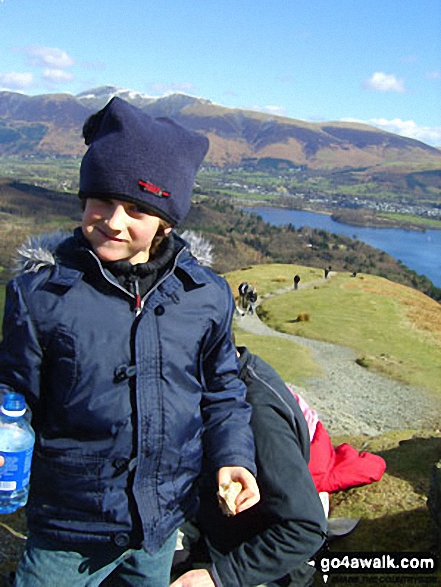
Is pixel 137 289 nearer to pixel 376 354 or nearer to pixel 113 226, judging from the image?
pixel 113 226

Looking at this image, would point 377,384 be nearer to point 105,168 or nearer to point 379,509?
point 379,509

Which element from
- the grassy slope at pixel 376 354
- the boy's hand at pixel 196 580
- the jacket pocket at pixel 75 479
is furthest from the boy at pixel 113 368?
the grassy slope at pixel 376 354

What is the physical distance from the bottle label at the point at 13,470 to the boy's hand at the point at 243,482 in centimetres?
86

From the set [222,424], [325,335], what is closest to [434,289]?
[325,335]

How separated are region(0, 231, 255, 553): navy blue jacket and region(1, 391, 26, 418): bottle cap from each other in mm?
128

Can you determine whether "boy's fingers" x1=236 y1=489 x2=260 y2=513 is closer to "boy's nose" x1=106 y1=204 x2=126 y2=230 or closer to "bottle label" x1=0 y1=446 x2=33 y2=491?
"bottle label" x1=0 y1=446 x2=33 y2=491

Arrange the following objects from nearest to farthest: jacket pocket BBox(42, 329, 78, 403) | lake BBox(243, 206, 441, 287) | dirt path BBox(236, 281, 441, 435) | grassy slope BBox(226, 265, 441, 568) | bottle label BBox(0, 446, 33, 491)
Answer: bottle label BBox(0, 446, 33, 491), jacket pocket BBox(42, 329, 78, 403), grassy slope BBox(226, 265, 441, 568), dirt path BBox(236, 281, 441, 435), lake BBox(243, 206, 441, 287)

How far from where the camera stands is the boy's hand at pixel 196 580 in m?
2.84

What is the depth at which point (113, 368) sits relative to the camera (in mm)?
2303

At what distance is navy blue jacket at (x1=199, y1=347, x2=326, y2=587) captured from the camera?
3016 mm

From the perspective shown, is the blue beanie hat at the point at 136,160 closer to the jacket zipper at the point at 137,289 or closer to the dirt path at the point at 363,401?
the jacket zipper at the point at 137,289

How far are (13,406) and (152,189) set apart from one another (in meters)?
1.05

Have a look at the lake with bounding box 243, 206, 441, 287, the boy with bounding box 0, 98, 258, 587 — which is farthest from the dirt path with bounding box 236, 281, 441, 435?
the lake with bounding box 243, 206, 441, 287

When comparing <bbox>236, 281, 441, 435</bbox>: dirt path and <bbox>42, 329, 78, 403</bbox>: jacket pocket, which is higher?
<bbox>42, 329, 78, 403</bbox>: jacket pocket
